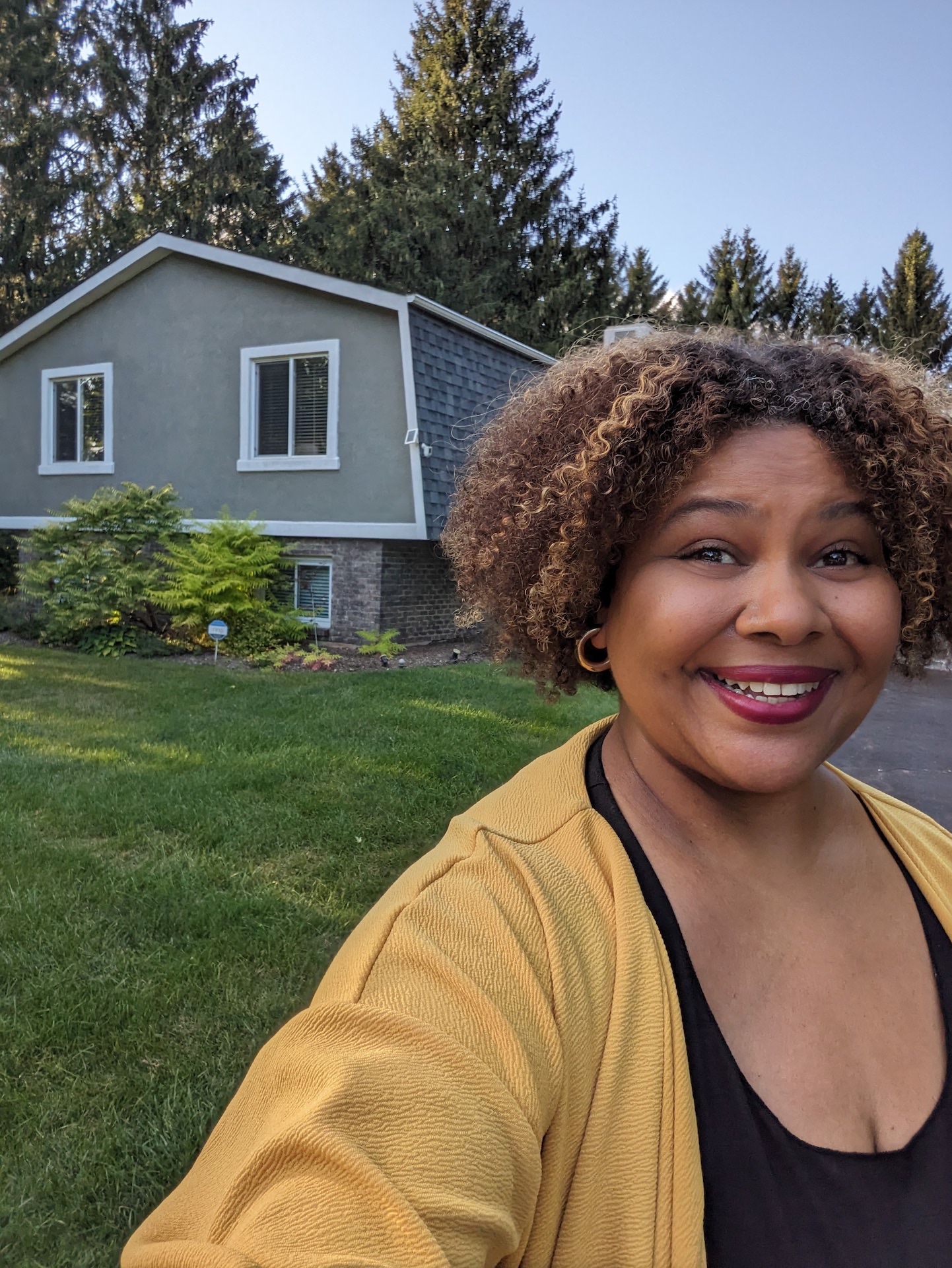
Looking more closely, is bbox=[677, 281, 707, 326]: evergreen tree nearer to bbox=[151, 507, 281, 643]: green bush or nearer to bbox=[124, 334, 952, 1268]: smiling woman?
bbox=[151, 507, 281, 643]: green bush

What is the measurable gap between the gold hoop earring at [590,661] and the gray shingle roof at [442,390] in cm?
847

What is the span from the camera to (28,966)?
10.2 ft

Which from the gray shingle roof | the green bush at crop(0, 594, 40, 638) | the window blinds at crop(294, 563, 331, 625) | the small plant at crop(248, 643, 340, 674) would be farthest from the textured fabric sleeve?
the green bush at crop(0, 594, 40, 638)

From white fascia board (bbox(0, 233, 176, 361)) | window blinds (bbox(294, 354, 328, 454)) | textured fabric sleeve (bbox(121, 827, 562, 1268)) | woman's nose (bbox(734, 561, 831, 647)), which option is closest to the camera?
textured fabric sleeve (bbox(121, 827, 562, 1268))

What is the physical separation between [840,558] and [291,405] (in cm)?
1084

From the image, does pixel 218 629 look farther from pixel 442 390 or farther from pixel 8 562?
pixel 8 562

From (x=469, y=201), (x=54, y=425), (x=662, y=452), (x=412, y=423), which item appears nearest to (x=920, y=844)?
(x=662, y=452)

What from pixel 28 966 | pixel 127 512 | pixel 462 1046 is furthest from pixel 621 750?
pixel 127 512

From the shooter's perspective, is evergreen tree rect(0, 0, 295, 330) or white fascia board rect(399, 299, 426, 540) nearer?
white fascia board rect(399, 299, 426, 540)

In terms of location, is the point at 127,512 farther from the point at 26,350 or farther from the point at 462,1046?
the point at 462,1046

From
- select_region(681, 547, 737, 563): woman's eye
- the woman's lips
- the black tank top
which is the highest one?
select_region(681, 547, 737, 563): woman's eye

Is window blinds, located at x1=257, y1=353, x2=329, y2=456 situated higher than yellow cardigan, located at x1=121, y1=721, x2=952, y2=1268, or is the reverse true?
window blinds, located at x1=257, y1=353, x2=329, y2=456

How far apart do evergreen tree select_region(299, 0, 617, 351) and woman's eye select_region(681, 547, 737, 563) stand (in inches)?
991

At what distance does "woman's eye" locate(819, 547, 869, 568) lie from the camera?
4.24ft
